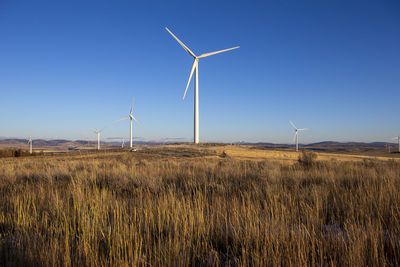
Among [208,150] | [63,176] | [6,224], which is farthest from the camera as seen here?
[208,150]

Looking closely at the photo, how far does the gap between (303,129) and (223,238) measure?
186 feet

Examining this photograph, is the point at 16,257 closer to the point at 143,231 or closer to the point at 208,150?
the point at 143,231

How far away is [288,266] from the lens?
8.13 ft

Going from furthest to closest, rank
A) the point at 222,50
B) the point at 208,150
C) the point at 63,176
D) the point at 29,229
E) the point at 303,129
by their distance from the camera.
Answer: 1. the point at 303,129
2. the point at 222,50
3. the point at 208,150
4. the point at 63,176
5. the point at 29,229

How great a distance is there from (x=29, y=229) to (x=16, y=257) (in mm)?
901

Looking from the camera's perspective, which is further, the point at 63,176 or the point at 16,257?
the point at 63,176

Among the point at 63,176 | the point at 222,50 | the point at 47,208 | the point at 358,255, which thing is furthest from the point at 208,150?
the point at 358,255

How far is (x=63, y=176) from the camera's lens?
32.4 ft

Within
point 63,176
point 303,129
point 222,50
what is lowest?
point 63,176

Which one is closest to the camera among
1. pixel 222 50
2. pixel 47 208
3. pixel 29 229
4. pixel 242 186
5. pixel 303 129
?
pixel 29 229

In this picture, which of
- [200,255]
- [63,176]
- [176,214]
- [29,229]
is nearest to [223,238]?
[200,255]

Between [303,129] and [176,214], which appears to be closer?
[176,214]

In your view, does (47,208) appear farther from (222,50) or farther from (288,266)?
(222,50)

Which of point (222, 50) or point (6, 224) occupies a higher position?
point (222, 50)
